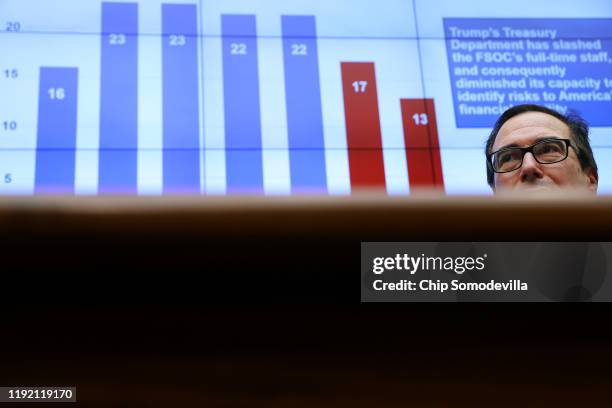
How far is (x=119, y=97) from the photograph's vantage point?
156cm

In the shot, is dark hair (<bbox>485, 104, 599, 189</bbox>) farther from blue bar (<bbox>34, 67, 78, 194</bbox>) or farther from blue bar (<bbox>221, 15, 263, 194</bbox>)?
blue bar (<bbox>34, 67, 78, 194</bbox>)

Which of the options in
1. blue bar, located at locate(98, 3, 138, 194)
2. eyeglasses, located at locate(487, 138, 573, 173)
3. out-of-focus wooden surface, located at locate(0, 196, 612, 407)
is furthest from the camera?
blue bar, located at locate(98, 3, 138, 194)

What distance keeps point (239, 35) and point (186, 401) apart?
1.42 metres

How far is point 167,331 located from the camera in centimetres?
33

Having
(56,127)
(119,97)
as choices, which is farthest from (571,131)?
(56,127)

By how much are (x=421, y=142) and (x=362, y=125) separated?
145 millimetres

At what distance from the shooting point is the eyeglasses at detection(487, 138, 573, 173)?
123cm

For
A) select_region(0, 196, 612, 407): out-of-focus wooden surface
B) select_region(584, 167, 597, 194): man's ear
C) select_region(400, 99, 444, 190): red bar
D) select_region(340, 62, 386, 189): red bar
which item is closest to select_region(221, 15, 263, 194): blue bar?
select_region(340, 62, 386, 189): red bar

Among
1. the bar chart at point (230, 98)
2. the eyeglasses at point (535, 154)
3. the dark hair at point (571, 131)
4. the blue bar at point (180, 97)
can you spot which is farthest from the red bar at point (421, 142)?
the blue bar at point (180, 97)

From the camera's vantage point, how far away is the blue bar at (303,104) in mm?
1531

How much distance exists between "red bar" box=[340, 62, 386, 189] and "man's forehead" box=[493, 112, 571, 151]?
29 cm

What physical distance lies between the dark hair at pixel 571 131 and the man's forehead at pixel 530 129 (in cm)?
2

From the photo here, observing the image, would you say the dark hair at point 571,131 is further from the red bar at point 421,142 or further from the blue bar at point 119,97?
the blue bar at point 119,97

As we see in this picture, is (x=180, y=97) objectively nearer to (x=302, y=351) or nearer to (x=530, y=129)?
(x=530, y=129)
